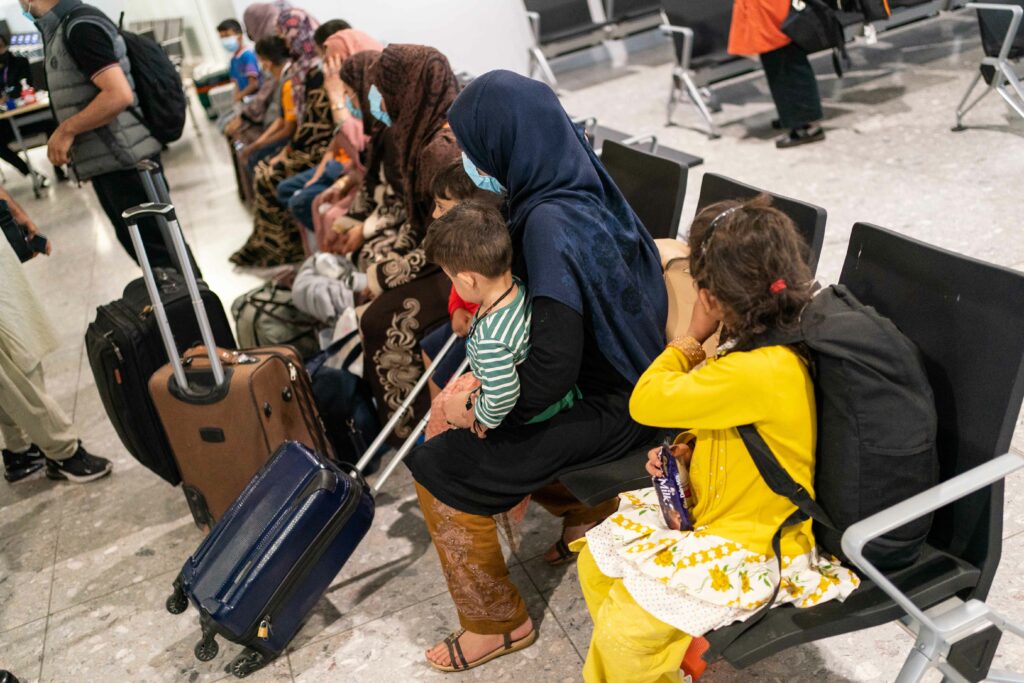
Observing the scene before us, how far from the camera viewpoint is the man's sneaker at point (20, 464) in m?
3.40

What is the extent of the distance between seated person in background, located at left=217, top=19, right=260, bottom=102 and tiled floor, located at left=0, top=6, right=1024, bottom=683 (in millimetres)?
1388

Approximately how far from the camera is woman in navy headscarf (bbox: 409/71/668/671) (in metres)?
1.78

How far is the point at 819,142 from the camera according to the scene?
486 centimetres

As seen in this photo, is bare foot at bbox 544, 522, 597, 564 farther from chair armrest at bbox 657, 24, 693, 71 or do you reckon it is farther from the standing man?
chair armrest at bbox 657, 24, 693, 71

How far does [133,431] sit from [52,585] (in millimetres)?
548

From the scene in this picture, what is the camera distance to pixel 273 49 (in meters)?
5.32

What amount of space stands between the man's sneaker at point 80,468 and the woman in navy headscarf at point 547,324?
6.03 feet

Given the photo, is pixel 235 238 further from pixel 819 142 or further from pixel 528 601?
pixel 528 601

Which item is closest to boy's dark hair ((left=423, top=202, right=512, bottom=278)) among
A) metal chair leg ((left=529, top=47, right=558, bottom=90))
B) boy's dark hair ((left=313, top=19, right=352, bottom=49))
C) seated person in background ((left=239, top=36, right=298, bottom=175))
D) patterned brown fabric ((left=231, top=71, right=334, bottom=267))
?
patterned brown fabric ((left=231, top=71, right=334, bottom=267))

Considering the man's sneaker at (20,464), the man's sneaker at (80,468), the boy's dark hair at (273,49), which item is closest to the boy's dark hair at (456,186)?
the man's sneaker at (80,468)

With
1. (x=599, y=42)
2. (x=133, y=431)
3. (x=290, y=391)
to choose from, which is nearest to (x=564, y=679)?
(x=290, y=391)

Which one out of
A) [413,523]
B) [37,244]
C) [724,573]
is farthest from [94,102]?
[724,573]

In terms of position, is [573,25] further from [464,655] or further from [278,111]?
[464,655]

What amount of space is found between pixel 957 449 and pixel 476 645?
3.91 ft
